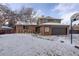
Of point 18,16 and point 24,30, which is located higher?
point 18,16

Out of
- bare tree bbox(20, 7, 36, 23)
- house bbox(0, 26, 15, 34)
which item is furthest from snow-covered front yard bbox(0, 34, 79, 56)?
bare tree bbox(20, 7, 36, 23)

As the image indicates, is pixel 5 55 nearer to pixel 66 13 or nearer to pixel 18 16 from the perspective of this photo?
pixel 18 16

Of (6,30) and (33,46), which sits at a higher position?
(6,30)

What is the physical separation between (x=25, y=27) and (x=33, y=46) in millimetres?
258

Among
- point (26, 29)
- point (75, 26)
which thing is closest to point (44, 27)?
point (26, 29)

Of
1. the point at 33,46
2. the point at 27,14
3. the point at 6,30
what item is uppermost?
the point at 27,14

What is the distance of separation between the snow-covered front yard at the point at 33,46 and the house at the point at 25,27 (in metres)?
0.05

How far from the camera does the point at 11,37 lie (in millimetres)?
2592

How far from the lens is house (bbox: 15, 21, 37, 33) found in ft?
8.54

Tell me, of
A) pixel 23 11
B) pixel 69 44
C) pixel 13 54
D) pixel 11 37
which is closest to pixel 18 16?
pixel 23 11

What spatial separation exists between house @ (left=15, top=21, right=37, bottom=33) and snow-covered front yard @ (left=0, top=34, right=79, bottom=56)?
2.1 inches

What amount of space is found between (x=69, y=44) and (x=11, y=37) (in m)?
0.73

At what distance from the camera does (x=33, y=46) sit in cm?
260

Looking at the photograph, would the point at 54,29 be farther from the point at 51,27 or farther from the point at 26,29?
the point at 26,29
